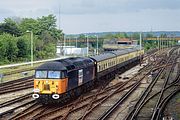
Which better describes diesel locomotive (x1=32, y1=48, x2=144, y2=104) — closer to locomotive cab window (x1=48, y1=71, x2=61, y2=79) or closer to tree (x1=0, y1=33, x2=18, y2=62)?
locomotive cab window (x1=48, y1=71, x2=61, y2=79)

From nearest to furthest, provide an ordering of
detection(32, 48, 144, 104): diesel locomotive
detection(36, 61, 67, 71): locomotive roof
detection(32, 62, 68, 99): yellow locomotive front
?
detection(32, 62, 68, 99): yellow locomotive front → detection(32, 48, 144, 104): diesel locomotive → detection(36, 61, 67, 71): locomotive roof

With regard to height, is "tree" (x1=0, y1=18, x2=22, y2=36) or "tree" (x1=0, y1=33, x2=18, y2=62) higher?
"tree" (x1=0, y1=18, x2=22, y2=36)

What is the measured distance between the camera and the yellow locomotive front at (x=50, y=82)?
23.4 metres

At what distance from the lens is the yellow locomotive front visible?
76.9 feet

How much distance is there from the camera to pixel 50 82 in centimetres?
2361

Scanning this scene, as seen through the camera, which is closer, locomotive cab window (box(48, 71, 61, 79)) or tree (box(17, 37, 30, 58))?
locomotive cab window (box(48, 71, 61, 79))

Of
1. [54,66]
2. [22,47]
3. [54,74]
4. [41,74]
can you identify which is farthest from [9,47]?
[54,74]

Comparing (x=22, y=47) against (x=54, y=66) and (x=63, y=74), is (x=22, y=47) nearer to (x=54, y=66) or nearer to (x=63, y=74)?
(x=54, y=66)

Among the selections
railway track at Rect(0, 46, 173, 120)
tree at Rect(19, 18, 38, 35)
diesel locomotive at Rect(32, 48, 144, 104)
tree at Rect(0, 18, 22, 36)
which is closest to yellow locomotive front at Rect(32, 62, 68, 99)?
diesel locomotive at Rect(32, 48, 144, 104)

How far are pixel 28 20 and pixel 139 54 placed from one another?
167 ft

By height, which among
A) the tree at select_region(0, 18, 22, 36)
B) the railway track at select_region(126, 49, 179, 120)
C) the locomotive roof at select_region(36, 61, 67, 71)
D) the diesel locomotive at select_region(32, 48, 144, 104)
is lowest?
the railway track at select_region(126, 49, 179, 120)

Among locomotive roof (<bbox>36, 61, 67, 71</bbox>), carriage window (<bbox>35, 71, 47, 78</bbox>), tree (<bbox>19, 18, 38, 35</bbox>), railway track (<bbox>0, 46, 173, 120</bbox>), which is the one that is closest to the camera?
railway track (<bbox>0, 46, 173, 120</bbox>)

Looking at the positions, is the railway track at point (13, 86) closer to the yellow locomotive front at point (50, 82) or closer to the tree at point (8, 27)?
the yellow locomotive front at point (50, 82)

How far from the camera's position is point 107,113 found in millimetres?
21625
